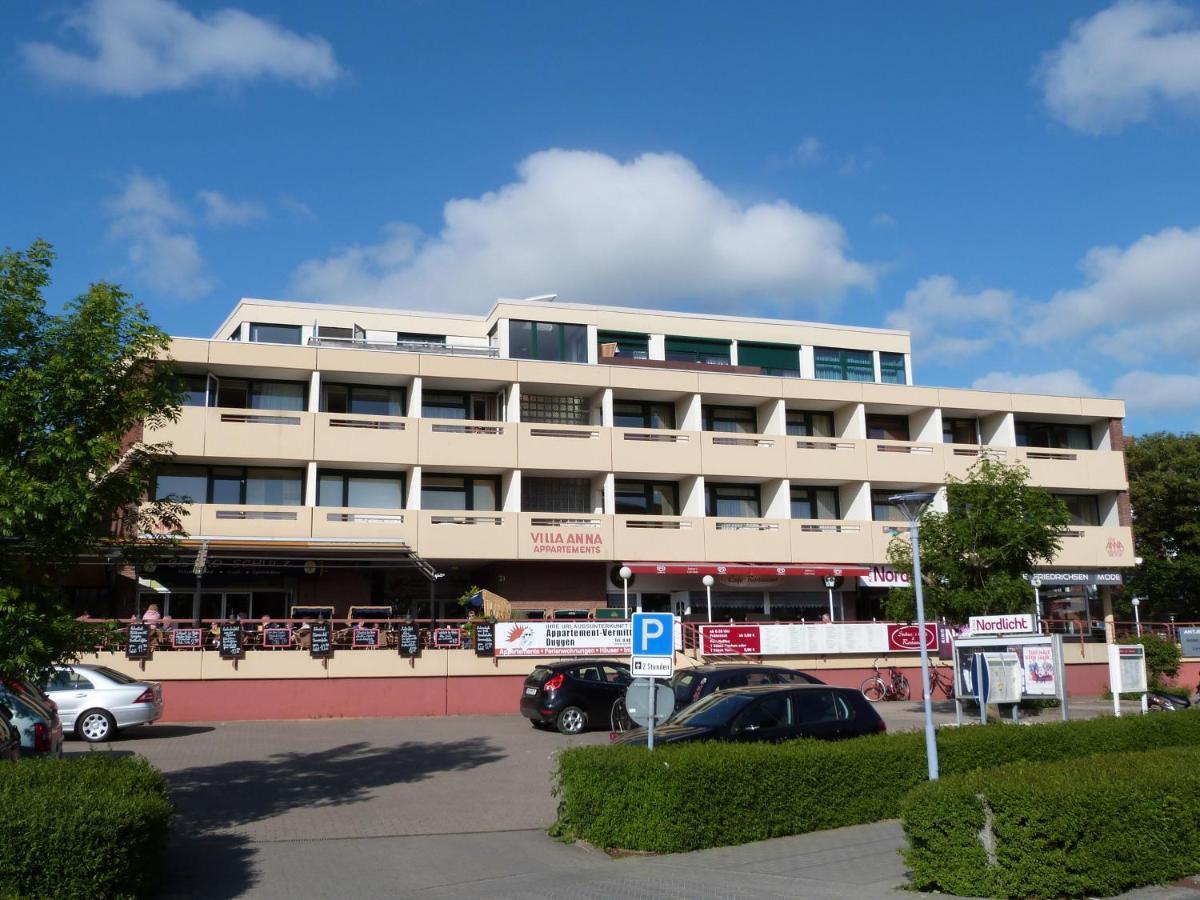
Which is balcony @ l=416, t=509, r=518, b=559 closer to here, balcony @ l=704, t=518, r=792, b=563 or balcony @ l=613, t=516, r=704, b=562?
balcony @ l=613, t=516, r=704, b=562

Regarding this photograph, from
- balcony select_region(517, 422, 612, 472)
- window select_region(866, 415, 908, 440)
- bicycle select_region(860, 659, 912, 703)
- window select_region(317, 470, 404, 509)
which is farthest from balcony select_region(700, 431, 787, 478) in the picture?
window select_region(317, 470, 404, 509)

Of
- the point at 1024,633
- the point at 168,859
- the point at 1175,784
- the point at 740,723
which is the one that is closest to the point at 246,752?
the point at 168,859

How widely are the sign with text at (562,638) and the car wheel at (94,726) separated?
944 centimetres

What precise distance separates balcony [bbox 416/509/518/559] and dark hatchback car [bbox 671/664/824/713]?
12.1 metres

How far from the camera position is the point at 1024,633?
18578 millimetres

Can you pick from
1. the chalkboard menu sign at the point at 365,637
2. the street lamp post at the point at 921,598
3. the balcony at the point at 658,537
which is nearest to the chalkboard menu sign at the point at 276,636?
the chalkboard menu sign at the point at 365,637

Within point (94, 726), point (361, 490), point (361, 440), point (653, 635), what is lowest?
point (94, 726)

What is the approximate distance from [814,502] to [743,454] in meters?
4.19

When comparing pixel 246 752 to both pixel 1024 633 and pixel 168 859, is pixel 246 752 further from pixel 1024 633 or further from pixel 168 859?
pixel 1024 633

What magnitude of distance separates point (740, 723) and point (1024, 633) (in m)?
7.42

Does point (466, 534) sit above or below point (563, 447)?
below

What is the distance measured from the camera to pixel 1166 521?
166 feet

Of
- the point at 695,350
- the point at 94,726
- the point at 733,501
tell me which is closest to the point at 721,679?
the point at 94,726

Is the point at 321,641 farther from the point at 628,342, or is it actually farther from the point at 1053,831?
the point at 1053,831
